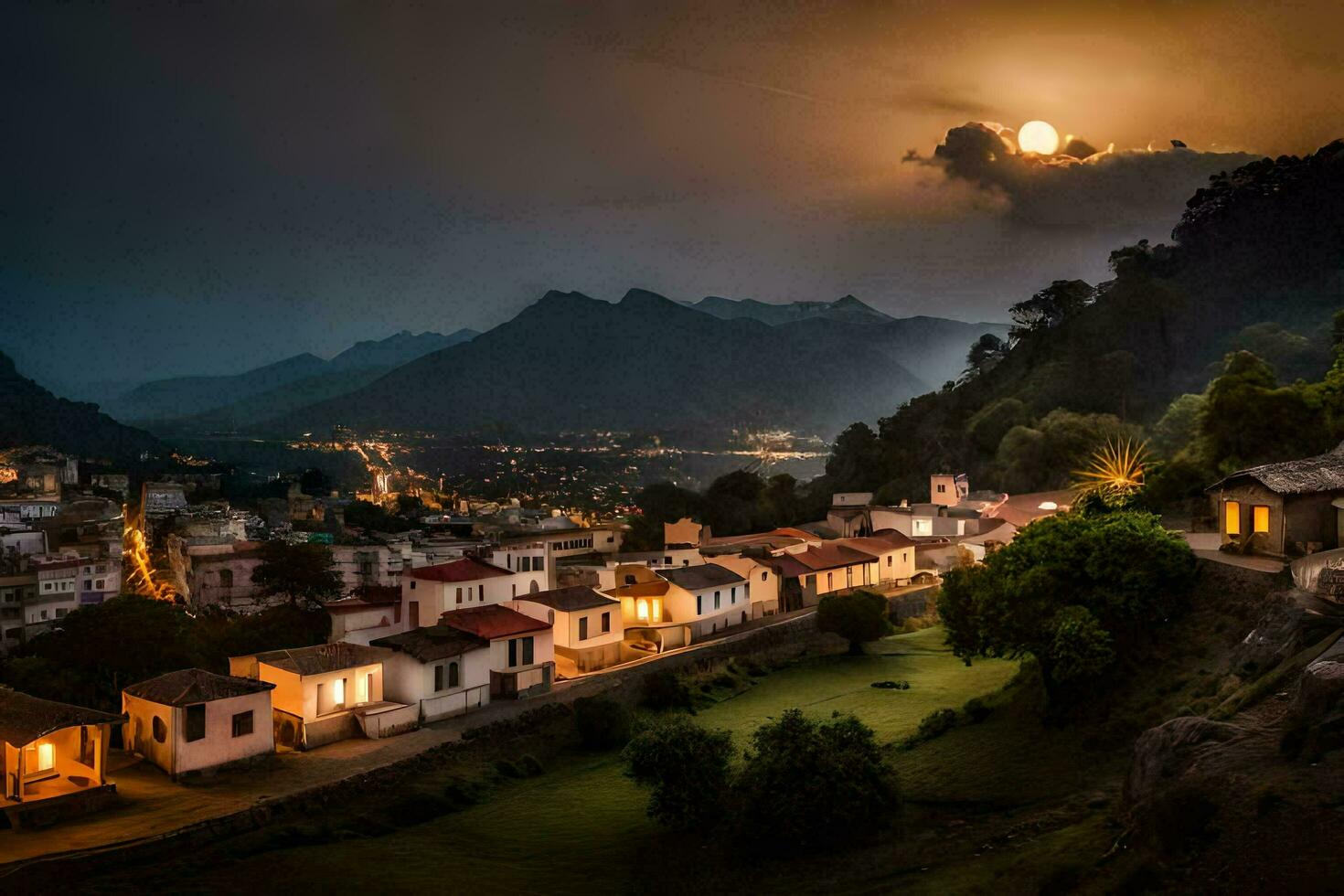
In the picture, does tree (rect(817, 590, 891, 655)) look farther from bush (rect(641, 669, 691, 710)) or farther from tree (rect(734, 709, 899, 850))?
tree (rect(734, 709, 899, 850))

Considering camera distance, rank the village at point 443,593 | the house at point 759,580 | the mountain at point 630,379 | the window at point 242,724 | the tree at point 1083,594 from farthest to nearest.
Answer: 1. the mountain at point 630,379
2. the house at point 759,580
3. the window at point 242,724
4. the village at point 443,593
5. the tree at point 1083,594

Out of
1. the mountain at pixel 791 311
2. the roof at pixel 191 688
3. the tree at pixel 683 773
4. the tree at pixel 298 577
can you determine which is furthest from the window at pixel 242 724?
the mountain at pixel 791 311

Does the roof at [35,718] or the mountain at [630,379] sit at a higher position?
the mountain at [630,379]

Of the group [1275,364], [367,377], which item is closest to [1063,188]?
[1275,364]

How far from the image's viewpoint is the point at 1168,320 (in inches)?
2373

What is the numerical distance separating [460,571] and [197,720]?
41.6ft

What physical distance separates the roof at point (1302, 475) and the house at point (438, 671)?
64.1 ft

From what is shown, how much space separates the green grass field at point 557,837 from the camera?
16641mm

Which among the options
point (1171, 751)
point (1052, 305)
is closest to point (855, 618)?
point (1171, 751)

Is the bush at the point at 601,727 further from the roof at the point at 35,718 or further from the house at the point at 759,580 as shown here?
the house at the point at 759,580

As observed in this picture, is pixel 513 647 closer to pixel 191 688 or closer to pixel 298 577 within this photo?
pixel 191 688

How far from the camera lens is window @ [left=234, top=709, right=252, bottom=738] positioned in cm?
2192

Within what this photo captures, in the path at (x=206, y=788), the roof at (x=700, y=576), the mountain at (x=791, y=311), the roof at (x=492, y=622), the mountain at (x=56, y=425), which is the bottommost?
the path at (x=206, y=788)

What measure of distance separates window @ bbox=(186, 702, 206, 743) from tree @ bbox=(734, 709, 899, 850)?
11.7 metres
